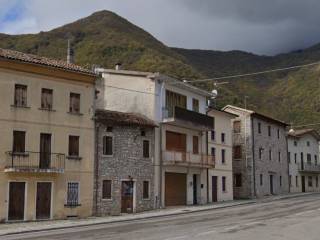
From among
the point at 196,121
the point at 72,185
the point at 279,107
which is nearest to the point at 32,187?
the point at 72,185

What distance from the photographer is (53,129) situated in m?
31.5

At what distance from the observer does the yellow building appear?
96.2 feet

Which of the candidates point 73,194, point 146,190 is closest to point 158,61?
point 146,190

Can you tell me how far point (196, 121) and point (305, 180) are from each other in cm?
3468

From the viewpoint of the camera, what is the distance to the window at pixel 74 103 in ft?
108

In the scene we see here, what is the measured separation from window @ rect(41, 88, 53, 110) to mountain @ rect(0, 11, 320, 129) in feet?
166

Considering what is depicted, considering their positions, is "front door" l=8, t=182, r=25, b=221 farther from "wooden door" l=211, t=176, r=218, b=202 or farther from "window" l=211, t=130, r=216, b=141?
"window" l=211, t=130, r=216, b=141

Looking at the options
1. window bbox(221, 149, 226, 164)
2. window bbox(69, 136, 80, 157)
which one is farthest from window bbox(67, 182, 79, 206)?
window bbox(221, 149, 226, 164)

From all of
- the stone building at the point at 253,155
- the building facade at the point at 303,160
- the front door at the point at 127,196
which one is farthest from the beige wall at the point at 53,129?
the building facade at the point at 303,160

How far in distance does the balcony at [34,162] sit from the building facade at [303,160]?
4208cm

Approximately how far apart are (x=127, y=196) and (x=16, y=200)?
8.72 metres

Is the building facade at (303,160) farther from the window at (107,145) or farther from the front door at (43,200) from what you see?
the front door at (43,200)

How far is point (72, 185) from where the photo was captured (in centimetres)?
3212

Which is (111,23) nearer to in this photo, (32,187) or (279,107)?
(279,107)
